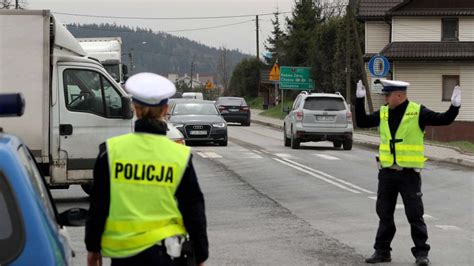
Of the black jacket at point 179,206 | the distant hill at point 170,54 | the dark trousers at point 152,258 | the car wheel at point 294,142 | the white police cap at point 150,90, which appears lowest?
the car wheel at point 294,142

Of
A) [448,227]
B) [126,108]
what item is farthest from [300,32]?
[448,227]

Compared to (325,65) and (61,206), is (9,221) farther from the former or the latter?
(325,65)

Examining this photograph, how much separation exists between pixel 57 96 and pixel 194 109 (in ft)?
47.0

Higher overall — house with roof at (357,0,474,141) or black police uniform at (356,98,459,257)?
house with roof at (357,0,474,141)

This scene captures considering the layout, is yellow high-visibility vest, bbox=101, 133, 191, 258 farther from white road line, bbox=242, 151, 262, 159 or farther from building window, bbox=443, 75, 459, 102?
building window, bbox=443, 75, 459, 102

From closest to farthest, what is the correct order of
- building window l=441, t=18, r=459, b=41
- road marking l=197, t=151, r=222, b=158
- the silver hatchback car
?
1. road marking l=197, t=151, r=222, b=158
2. the silver hatchback car
3. building window l=441, t=18, r=459, b=41

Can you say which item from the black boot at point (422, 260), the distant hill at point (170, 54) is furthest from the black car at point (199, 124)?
the distant hill at point (170, 54)

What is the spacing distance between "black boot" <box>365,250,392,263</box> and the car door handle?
556 cm

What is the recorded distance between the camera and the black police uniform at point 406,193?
27.6 ft

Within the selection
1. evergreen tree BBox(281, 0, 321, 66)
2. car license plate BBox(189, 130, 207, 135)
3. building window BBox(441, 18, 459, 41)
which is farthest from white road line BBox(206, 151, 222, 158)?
evergreen tree BBox(281, 0, 321, 66)

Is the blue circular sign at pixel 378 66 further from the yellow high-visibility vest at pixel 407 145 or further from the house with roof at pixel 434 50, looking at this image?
the yellow high-visibility vest at pixel 407 145

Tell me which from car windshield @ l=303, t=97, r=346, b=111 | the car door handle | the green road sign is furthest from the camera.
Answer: the green road sign

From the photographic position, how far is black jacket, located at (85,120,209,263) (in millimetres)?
4195

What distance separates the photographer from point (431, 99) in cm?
4766
